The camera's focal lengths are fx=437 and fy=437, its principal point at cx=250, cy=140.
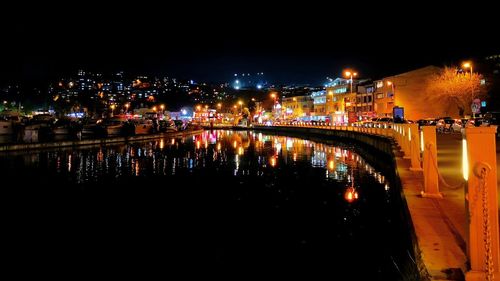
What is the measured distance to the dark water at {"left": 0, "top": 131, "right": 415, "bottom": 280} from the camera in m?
8.05

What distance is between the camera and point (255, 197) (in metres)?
14.7

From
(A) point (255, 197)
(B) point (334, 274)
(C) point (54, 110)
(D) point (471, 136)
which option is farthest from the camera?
(C) point (54, 110)

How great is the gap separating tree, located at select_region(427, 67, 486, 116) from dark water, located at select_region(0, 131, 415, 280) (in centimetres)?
3910

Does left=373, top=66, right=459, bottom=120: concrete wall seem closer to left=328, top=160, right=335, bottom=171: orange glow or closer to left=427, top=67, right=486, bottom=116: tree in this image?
left=427, top=67, right=486, bottom=116: tree

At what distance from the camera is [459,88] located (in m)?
53.2

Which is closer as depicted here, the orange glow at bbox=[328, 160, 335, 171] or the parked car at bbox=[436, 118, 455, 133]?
the orange glow at bbox=[328, 160, 335, 171]

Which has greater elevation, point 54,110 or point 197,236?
point 54,110

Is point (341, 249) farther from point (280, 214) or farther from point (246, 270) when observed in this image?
point (280, 214)

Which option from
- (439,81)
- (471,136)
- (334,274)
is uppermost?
(439,81)

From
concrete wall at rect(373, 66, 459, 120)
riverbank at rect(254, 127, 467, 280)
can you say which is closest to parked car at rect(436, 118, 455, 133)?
concrete wall at rect(373, 66, 459, 120)

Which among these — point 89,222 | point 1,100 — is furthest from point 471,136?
point 1,100

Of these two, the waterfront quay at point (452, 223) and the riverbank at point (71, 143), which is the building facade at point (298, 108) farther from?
the waterfront quay at point (452, 223)

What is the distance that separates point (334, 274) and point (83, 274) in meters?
4.45

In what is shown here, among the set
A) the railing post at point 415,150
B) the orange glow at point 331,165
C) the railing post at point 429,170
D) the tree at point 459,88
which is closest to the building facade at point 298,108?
the tree at point 459,88
